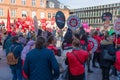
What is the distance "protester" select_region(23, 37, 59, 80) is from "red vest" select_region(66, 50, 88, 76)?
1.27 metres

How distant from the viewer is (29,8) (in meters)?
64.2

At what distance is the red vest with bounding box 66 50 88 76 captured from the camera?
22.9 feet

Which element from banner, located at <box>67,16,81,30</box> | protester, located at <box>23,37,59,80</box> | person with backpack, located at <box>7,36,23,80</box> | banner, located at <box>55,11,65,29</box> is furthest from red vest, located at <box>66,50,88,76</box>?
banner, located at <box>55,11,65,29</box>

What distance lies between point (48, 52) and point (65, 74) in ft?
7.74

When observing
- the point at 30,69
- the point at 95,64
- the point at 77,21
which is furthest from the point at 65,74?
the point at 95,64

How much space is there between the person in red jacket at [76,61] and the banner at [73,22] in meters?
4.23

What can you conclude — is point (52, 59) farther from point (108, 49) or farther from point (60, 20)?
point (60, 20)

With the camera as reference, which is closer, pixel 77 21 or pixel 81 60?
pixel 81 60

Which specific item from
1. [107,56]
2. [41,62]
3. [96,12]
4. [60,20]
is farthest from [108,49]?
[96,12]

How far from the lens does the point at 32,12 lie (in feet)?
212

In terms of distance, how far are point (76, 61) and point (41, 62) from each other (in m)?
1.49

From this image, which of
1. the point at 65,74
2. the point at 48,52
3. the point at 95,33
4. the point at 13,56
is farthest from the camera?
the point at 95,33

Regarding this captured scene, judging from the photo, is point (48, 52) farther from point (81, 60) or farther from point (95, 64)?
point (95, 64)

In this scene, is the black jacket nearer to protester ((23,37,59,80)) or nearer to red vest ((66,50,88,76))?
red vest ((66,50,88,76))
